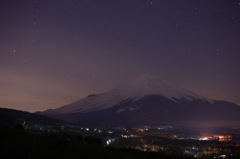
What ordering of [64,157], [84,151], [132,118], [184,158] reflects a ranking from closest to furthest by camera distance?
[64,157] < [84,151] < [184,158] < [132,118]

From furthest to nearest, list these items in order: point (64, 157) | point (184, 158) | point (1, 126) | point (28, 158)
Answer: point (184, 158), point (1, 126), point (64, 157), point (28, 158)

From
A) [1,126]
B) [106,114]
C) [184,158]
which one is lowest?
[184,158]

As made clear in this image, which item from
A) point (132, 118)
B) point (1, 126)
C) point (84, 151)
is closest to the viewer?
point (84, 151)

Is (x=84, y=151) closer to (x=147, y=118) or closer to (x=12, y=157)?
(x=12, y=157)

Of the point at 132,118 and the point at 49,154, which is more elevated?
the point at 132,118

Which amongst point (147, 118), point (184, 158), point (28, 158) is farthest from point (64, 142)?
point (147, 118)

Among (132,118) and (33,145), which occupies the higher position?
(132,118)

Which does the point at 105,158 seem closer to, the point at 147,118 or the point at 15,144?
the point at 15,144

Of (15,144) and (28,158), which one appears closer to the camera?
(28,158)

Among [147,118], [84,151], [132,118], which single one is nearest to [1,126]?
[84,151]
